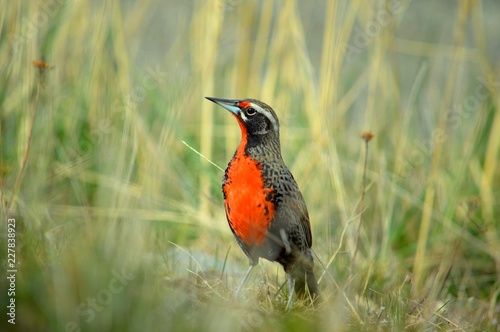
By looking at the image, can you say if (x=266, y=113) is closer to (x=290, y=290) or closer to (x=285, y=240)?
(x=285, y=240)

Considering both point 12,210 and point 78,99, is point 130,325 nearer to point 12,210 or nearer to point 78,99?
point 12,210

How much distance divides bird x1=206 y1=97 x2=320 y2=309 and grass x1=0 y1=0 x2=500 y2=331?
0.17 metres

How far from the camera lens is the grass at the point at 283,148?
5359 mm

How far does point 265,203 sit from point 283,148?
9.58ft

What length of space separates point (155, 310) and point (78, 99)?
3.98m

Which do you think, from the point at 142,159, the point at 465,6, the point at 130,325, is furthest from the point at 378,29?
the point at 130,325

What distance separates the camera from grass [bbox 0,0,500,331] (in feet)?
17.6

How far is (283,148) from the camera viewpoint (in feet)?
25.1

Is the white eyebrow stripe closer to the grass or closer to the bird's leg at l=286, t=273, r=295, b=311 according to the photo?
the grass

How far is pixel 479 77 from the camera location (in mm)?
9055
